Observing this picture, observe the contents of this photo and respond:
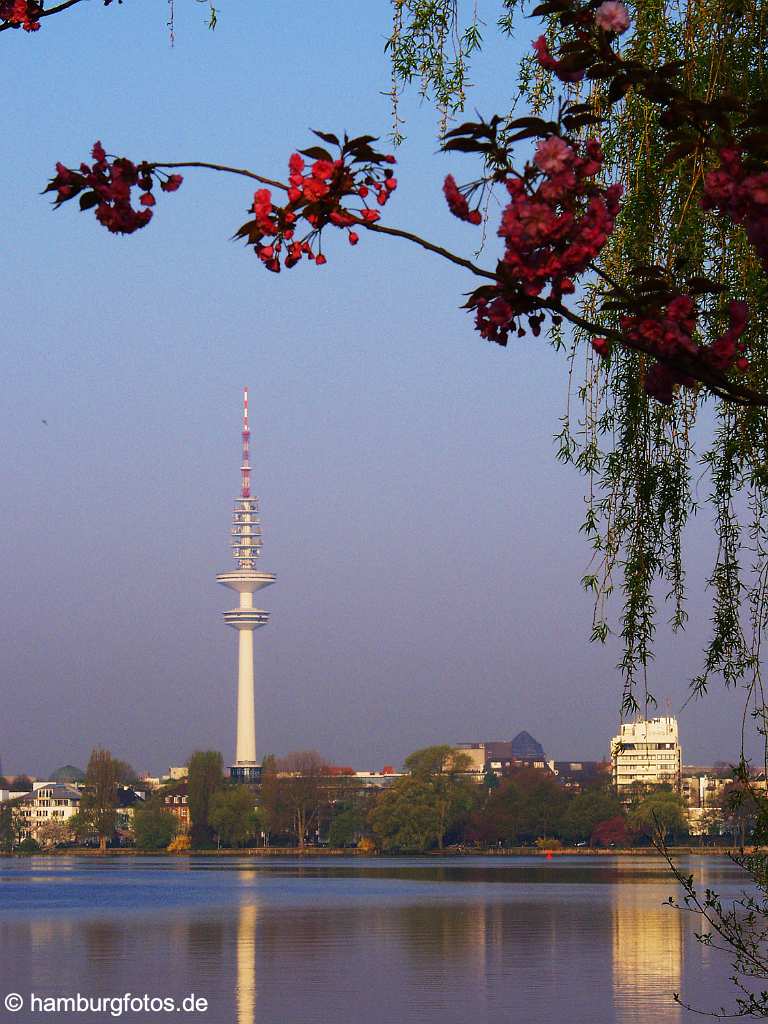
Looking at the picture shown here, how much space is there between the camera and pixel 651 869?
11188 centimetres

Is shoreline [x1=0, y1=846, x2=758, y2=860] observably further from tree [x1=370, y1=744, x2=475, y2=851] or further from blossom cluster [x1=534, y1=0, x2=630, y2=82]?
blossom cluster [x1=534, y1=0, x2=630, y2=82]

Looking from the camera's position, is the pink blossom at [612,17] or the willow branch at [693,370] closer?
the willow branch at [693,370]

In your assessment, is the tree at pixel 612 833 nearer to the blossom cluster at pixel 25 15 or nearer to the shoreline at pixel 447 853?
the shoreline at pixel 447 853

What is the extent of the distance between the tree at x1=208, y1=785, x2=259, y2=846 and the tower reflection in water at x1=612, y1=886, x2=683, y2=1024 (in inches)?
3149

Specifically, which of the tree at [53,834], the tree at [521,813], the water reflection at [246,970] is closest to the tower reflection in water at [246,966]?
the water reflection at [246,970]

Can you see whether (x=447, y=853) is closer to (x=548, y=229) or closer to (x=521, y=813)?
(x=521, y=813)

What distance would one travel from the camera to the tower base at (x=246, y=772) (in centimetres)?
18062

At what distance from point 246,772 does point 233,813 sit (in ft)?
136

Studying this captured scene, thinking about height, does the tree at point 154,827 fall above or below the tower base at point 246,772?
below

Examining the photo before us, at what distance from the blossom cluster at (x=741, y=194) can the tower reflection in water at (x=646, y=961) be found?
16.6 m

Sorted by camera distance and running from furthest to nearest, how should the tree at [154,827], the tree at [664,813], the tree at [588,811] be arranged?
1. the tree at [154,827]
2. the tree at [588,811]
3. the tree at [664,813]

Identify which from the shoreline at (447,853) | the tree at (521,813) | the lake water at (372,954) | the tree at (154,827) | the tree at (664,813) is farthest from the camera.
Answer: the tree at (154,827)

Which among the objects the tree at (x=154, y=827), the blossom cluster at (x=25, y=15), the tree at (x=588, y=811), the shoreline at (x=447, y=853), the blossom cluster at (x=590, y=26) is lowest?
the shoreline at (x=447, y=853)

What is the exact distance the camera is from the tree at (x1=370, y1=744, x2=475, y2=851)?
13862 centimetres
